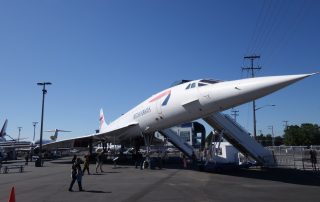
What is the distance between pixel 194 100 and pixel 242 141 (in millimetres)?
6263

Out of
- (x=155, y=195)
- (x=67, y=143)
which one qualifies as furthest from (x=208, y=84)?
(x=67, y=143)

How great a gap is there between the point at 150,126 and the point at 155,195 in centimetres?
981

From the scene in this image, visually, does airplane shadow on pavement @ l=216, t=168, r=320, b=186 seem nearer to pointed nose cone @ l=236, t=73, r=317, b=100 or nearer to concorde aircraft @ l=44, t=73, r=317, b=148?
concorde aircraft @ l=44, t=73, r=317, b=148

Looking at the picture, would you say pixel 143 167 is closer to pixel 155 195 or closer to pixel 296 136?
pixel 155 195

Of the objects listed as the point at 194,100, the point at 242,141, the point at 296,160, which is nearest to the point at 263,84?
the point at 194,100

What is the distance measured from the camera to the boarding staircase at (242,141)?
18.9 metres

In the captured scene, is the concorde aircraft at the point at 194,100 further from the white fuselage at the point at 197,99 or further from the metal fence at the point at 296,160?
the metal fence at the point at 296,160

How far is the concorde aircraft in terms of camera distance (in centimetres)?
1157

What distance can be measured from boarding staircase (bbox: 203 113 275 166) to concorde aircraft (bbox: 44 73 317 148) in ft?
11.1

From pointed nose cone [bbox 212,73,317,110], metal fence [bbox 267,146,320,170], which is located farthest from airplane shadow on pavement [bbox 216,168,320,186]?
metal fence [bbox 267,146,320,170]

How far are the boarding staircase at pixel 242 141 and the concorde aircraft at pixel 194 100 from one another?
3.38m

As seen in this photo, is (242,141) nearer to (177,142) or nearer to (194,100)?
(177,142)

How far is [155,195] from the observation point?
9.37 m

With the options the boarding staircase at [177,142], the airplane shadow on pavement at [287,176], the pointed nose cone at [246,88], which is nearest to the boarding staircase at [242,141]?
the airplane shadow on pavement at [287,176]
